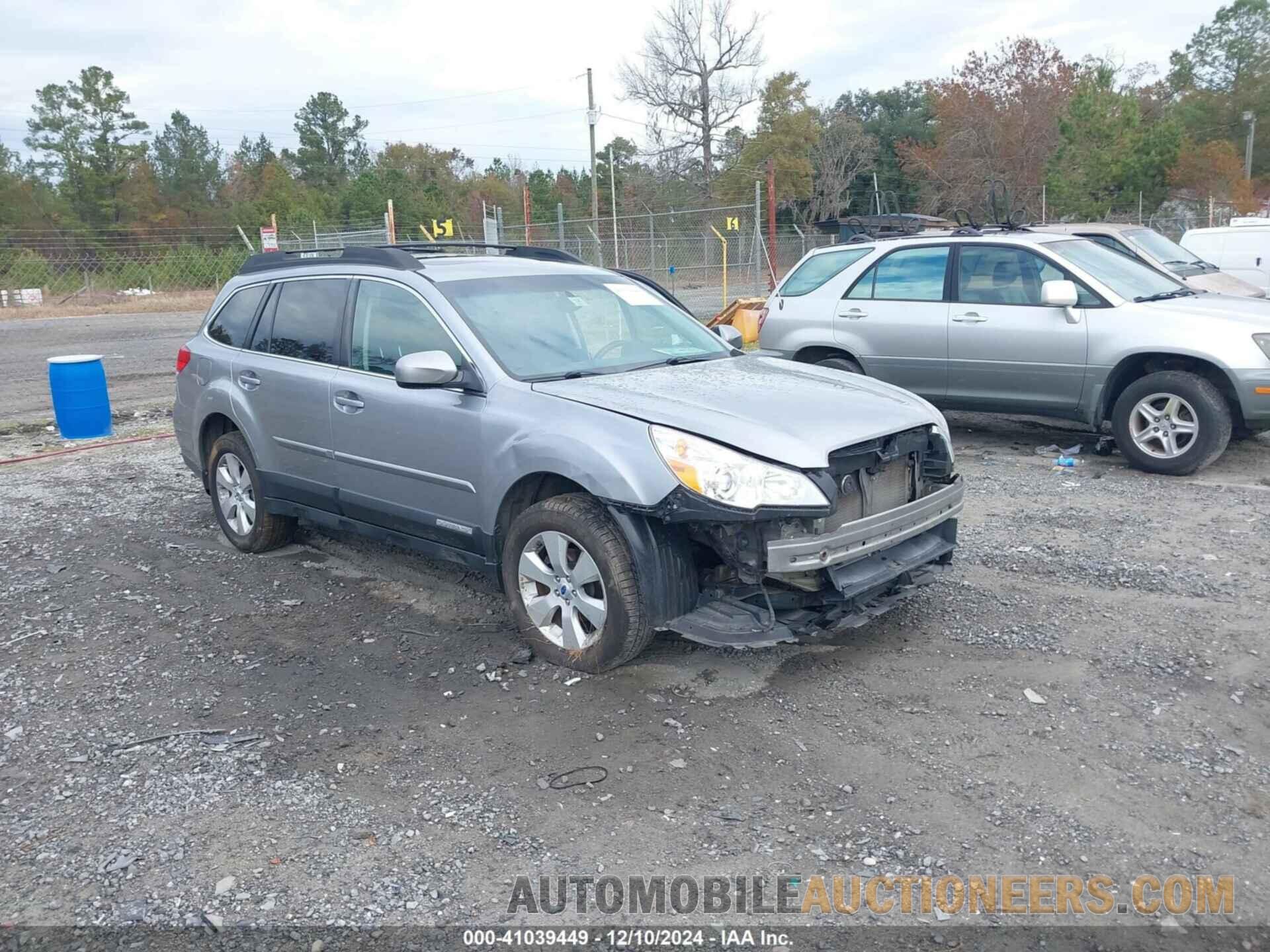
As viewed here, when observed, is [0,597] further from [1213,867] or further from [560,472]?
[1213,867]

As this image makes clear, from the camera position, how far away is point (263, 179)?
212ft

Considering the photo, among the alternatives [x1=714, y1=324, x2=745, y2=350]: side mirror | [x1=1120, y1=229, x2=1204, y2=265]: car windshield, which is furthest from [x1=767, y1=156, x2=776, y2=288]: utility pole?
[x1=714, y1=324, x2=745, y2=350]: side mirror

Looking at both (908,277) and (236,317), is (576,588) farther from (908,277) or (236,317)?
(908,277)

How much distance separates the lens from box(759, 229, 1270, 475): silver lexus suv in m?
7.30

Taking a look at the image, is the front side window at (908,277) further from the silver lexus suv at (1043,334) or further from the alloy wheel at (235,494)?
the alloy wheel at (235,494)

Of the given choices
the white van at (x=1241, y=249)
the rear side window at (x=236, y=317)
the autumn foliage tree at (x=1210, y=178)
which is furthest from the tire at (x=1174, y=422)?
the autumn foliage tree at (x=1210, y=178)

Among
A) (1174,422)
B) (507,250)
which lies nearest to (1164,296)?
(1174,422)

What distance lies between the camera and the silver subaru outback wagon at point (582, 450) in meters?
4.09

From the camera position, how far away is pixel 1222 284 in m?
12.2

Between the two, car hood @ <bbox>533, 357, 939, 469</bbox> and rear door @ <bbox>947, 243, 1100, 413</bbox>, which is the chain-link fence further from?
car hood @ <bbox>533, 357, 939, 469</bbox>

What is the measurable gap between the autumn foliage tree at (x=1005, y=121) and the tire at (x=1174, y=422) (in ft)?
122

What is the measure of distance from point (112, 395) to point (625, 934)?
41.2 feet

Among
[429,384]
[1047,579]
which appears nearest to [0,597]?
[429,384]

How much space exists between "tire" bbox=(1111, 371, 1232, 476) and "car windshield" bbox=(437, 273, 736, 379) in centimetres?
357
